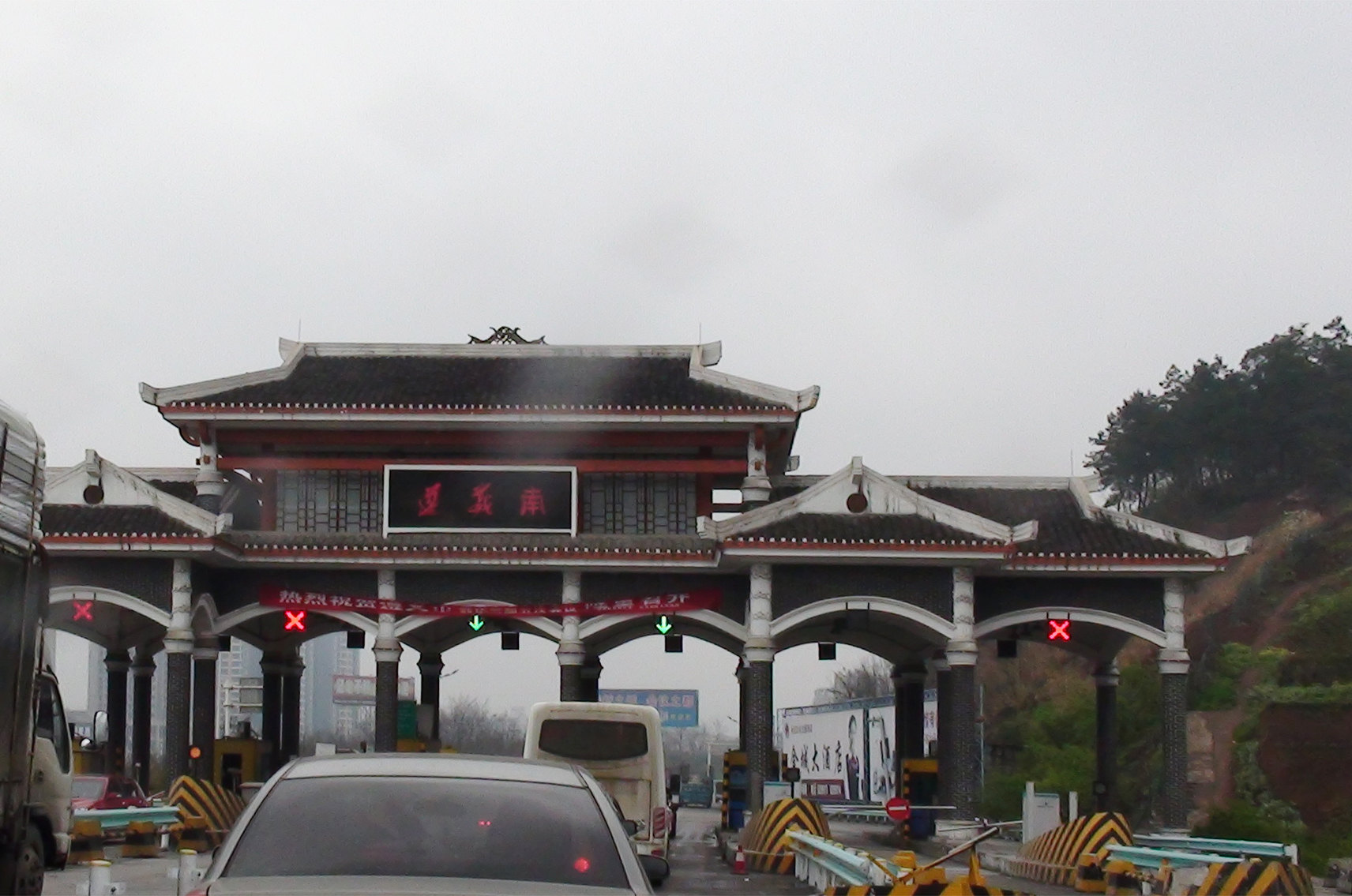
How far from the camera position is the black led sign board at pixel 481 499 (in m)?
29.8

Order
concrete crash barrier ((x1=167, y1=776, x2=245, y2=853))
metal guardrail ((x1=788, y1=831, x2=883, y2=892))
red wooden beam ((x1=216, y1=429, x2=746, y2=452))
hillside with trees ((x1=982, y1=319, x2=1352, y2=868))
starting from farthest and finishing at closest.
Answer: hillside with trees ((x1=982, y1=319, x2=1352, y2=868)), red wooden beam ((x1=216, y1=429, x2=746, y2=452)), concrete crash barrier ((x1=167, y1=776, x2=245, y2=853)), metal guardrail ((x1=788, y1=831, x2=883, y2=892))

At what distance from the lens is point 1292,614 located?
4606 centimetres

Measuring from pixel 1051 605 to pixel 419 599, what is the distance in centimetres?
1061

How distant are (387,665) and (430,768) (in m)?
23.2

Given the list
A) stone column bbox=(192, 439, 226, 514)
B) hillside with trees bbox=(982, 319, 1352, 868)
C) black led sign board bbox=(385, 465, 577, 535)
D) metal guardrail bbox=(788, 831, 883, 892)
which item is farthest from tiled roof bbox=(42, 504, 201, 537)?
hillside with trees bbox=(982, 319, 1352, 868)

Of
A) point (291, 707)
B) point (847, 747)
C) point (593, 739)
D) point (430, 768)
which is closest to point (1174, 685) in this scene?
point (593, 739)

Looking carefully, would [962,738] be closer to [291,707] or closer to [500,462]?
[500,462]

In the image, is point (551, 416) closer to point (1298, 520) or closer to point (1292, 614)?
point (1292, 614)

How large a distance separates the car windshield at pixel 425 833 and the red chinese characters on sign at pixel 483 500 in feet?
76.3

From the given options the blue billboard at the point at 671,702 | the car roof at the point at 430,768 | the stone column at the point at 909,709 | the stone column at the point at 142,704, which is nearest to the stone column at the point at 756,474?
the stone column at the point at 909,709

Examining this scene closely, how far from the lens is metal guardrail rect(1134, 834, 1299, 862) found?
806 inches

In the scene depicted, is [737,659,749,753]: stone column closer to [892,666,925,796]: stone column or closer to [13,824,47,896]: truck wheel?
[892,666,925,796]: stone column

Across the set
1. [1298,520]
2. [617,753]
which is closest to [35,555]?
[617,753]

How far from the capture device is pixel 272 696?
33312 mm
